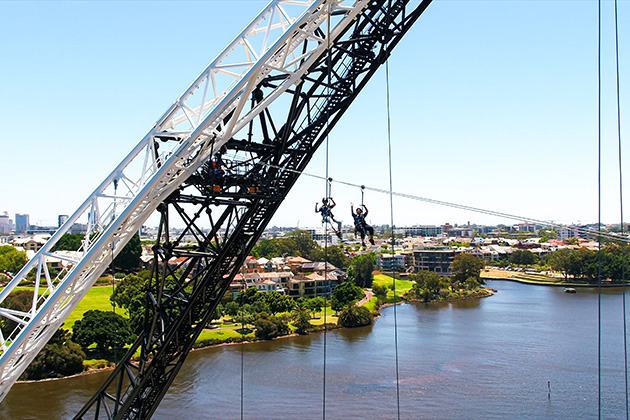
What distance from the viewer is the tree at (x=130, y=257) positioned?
1448 inches

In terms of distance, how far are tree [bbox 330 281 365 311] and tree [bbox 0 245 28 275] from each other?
2147 centimetres

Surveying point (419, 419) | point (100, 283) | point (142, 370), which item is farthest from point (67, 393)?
point (100, 283)

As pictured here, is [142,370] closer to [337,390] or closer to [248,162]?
[248,162]

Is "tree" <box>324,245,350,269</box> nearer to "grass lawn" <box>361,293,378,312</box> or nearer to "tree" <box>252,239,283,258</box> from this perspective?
"tree" <box>252,239,283,258</box>

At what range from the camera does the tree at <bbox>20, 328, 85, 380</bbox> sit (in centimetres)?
1802

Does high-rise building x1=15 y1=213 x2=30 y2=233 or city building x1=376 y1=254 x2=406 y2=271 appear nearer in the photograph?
city building x1=376 y1=254 x2=406 y2=271

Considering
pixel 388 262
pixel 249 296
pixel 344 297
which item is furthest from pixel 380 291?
pixel 388 262

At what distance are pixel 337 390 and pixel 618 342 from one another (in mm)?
13048

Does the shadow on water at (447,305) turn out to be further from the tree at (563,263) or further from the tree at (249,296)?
the tree at (563,263)

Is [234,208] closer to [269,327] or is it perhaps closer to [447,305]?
[269,327]

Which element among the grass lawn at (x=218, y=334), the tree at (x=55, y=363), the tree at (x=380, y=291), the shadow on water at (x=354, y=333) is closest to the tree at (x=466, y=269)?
the tree at (x=380, y=291)

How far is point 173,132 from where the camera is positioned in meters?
5.34

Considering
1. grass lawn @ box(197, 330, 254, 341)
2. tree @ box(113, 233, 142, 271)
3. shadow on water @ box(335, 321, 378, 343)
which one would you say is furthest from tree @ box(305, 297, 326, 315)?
tree @ box(113, 233, 142, 271)

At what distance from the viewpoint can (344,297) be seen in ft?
101
